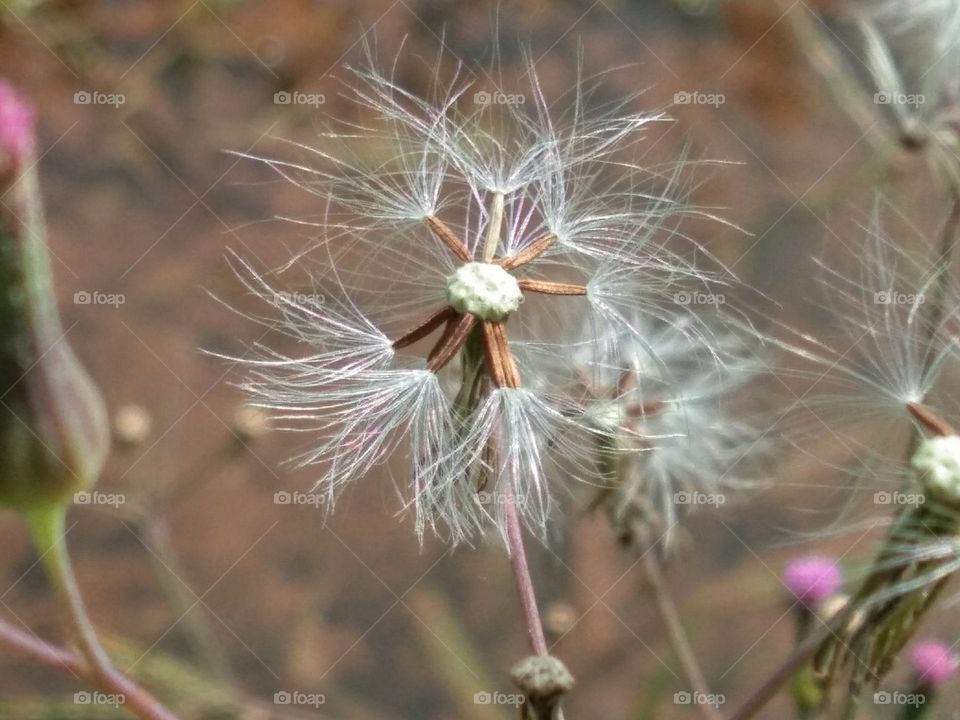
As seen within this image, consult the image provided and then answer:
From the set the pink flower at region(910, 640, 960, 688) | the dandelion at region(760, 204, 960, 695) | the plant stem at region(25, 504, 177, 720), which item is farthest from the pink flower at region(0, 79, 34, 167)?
the pink flower at region(910, 640, 960, 688)

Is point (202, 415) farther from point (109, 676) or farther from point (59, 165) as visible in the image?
point (109, 676)

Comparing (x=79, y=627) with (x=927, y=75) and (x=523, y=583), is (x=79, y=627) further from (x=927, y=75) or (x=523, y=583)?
(x=927, y=75)

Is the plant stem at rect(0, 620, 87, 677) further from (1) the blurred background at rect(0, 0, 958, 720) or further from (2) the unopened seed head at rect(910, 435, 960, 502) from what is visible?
(2) the unopened seed head at rect(910, 435, 960, 502)

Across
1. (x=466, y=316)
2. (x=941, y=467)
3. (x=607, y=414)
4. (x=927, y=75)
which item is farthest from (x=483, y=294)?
(x=927, y=75)

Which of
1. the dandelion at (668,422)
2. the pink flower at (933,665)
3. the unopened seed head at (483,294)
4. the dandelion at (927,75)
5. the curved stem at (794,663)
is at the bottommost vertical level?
the pink flower at (933,665)

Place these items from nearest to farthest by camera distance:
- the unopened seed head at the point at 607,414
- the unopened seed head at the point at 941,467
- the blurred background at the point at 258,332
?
1. the unopened seed head at the point at 941,467
2. the unopened seed head at the point at 607,414
3. the blurred background at the point at 258,332

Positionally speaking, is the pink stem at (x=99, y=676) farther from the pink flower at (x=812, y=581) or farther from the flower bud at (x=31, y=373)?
the pink flower at (x=812, y=581)

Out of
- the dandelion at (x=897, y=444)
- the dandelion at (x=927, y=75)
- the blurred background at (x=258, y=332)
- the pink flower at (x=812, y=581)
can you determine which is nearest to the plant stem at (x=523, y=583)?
the dandelion at (x=897, y=444)
